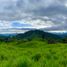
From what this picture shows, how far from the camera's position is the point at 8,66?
1080 cm

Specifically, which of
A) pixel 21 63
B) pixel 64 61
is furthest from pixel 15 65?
pixel 64 61

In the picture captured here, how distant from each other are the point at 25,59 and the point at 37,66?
3.31ft

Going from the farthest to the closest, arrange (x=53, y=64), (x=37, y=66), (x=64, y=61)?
(x=64, y=61) → (x=53, y=64) → (x=37, y=66)

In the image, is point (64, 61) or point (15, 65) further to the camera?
point (64, 61)

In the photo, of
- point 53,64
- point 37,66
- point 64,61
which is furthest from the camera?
point 64,61

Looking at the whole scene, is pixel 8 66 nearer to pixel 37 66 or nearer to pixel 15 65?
pixel 15 65

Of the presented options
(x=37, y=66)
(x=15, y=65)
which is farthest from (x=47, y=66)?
(x=15, y=65)

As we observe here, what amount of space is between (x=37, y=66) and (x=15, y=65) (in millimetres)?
1061

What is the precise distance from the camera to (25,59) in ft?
37.2

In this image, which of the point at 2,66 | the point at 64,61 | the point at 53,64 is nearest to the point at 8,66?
the point at 2,66

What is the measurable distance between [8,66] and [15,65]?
13.0 inches

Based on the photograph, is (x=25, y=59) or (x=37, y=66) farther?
(x=25, y=59)

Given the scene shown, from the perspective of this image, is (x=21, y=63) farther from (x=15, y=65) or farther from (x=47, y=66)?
(x=47, y=66)

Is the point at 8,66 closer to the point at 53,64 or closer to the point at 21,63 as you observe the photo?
the point at 21,63
